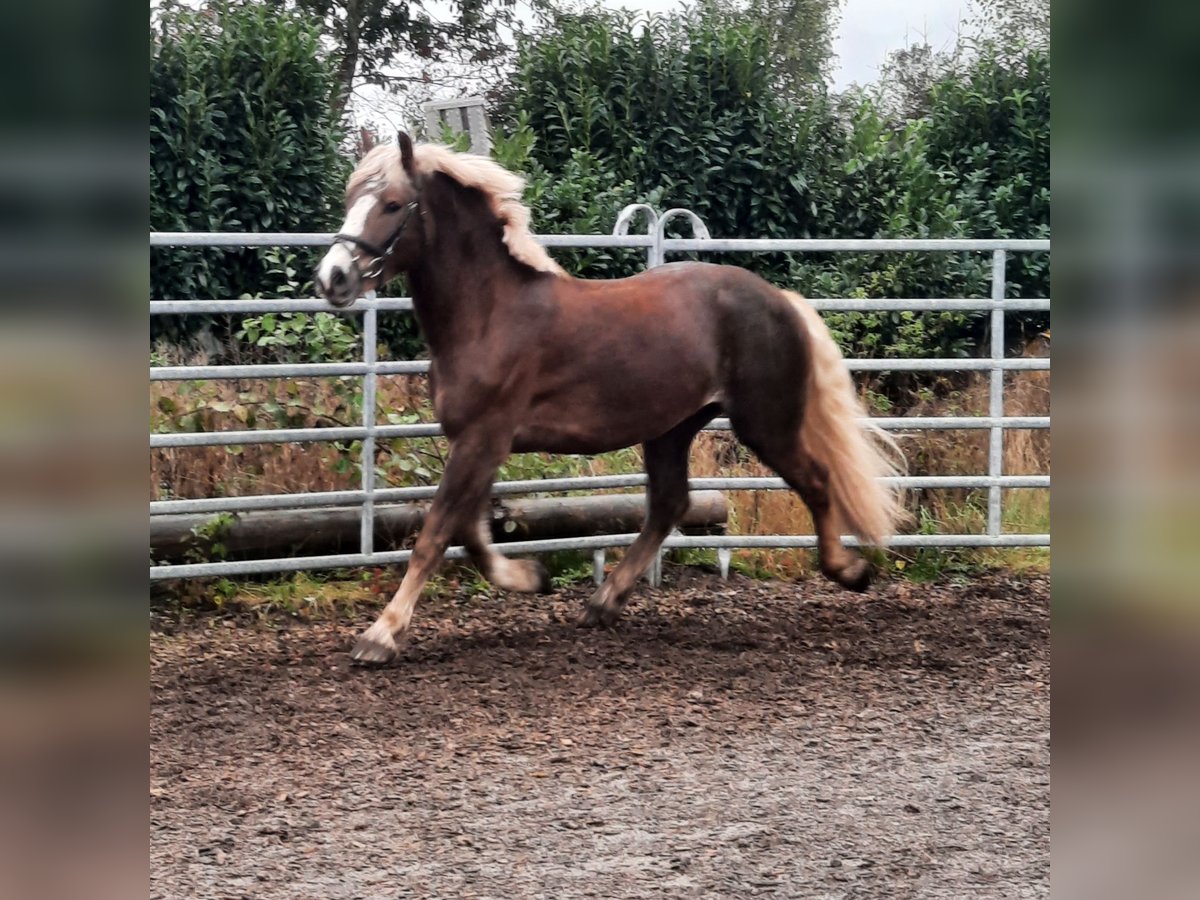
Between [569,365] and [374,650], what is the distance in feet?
4.36

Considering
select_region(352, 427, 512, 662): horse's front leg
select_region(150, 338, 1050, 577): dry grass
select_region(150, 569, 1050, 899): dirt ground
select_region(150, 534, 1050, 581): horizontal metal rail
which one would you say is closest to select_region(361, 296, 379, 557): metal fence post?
select_region(150, 534, 1050, 581): horizontal metal rail

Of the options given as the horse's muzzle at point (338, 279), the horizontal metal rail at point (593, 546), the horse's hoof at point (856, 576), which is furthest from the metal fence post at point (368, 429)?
the horse's hoof at point (856, 576)

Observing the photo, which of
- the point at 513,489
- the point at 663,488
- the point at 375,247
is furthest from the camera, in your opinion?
the point at 513,489

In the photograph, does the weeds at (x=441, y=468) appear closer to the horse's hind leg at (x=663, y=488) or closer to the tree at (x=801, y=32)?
the horse's hind leg at (x=663, y=488)

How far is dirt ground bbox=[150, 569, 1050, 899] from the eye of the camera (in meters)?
2.76

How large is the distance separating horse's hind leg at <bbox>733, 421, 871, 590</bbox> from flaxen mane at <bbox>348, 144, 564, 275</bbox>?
45.5 inches

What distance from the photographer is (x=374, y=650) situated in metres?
4.40

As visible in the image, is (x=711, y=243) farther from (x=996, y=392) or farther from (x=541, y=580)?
(x=541, y=580)

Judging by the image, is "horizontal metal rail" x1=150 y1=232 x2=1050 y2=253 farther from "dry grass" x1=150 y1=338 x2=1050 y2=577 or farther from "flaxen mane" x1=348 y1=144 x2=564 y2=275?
"dry grass" x1=150 y1=338 x2=1050 y2=577

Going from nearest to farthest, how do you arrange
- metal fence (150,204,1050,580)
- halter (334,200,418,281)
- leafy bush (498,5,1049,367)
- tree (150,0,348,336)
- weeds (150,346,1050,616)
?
halter (334,200,418,281) < metal fence (150,204,1050,580) < weeds (150,346,1050,616) < tree (150,0,348,336) < leafy bush (498,5,1049,367)

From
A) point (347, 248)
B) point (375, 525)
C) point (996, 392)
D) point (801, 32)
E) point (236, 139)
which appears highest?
point (801, 32)

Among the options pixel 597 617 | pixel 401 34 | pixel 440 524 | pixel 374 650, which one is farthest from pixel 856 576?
pixel 401 34
